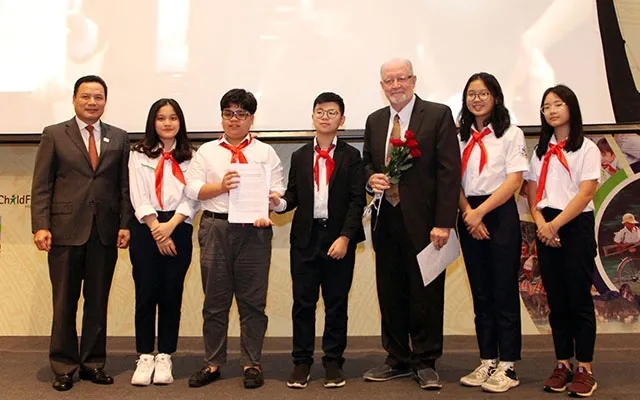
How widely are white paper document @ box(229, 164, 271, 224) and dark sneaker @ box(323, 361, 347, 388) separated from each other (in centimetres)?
84

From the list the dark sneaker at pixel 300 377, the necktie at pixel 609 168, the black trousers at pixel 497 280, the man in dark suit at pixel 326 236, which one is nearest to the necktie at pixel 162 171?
the man in dark suit at pixel 326 236

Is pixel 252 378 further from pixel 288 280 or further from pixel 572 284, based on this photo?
pixel 572 284

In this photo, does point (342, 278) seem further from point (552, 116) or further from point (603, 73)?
point (603, 73)

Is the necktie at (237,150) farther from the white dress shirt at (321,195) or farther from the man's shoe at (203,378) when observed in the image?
the man's shoe at (203,378)

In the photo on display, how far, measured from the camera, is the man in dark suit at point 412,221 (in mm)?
2824

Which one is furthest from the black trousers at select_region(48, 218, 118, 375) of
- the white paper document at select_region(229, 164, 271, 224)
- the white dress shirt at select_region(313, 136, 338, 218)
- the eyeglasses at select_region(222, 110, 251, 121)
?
the white dress shirt at select_region(313, 136, 338, 218)

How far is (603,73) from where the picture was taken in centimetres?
374

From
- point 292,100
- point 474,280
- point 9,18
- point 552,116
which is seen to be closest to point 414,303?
point 474,280

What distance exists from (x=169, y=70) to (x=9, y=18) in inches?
45.8

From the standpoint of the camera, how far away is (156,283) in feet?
9.76

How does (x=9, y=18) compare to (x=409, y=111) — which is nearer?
(x=409, y=111)

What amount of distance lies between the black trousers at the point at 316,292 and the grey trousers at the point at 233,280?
0.19 meters

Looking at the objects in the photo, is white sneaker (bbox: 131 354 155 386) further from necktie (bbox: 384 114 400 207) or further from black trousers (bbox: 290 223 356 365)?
necktie (bbox: 384 114 400 207)

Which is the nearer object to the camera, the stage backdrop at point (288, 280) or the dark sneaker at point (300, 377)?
the dark sneaker at point (300, 377)
